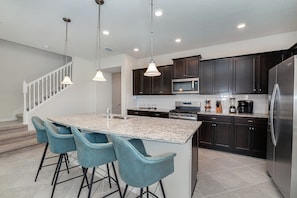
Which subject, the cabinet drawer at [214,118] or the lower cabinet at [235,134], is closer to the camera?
the lower cabinet at [235,134]

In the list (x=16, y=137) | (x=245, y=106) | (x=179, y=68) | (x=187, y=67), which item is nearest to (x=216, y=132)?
(x=245, y=106)

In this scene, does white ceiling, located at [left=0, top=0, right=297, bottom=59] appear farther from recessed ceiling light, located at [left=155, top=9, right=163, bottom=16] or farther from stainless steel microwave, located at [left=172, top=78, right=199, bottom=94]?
stainless steel microwave, located at [left=172, top=78, right=199, bottom=94]

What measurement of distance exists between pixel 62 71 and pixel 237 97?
5.67 meters

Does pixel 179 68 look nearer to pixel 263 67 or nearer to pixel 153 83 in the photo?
pixel 153 83

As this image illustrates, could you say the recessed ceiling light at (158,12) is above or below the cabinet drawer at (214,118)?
above

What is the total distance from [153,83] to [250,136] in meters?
3.05

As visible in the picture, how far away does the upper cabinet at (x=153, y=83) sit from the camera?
4.73 metres

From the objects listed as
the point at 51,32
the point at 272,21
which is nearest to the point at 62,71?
the point at 51,32

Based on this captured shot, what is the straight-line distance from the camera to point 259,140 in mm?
3240

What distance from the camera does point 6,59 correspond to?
15.2ft

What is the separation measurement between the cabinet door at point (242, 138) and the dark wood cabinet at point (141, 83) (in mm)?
2767

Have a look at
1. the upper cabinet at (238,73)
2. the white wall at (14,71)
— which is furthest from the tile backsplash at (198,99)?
the white wall at (14,71)

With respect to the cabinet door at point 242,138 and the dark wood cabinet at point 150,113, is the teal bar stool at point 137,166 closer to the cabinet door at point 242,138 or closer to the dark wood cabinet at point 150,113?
the cabinet door at point 242,138

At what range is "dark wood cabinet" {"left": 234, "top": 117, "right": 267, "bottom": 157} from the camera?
3205 millimetres
